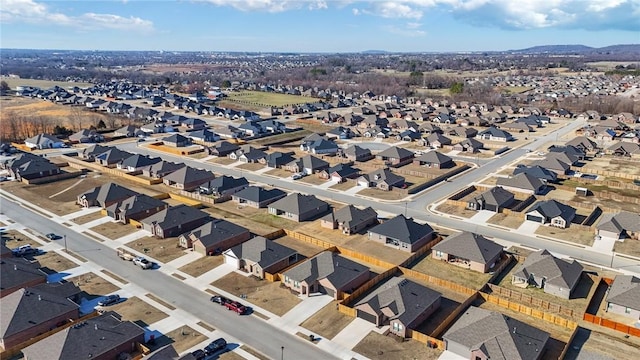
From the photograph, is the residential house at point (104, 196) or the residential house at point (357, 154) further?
the residential house at point (357, 154)

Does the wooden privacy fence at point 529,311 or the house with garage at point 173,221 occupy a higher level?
the house with garage at point 173,221

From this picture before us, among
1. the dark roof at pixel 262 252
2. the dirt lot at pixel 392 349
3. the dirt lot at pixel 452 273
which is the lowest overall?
the dirt lot at pixel 392 349

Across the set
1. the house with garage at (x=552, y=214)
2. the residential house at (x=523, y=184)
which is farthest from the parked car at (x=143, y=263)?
the residential house at (x=523, y=184)

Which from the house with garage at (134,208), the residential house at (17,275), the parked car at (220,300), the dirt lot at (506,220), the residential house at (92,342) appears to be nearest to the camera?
the residential house at (92,342)

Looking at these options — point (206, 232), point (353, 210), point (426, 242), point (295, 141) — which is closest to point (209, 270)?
A: point (206, 232)

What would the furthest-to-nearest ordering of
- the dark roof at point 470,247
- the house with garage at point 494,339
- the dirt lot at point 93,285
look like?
the dark roof at point 470,247, the dirt lot at point 93,285, the house with garage at point 494,339

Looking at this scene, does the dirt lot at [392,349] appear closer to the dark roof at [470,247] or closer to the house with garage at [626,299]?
the dark roof at [470,247]

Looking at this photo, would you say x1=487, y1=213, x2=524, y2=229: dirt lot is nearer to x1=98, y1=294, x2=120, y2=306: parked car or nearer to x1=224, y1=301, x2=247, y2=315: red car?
x1=224, y1=301, x2=247, y2=315: red car

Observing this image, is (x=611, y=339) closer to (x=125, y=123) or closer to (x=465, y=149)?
(x=465, y=149)
